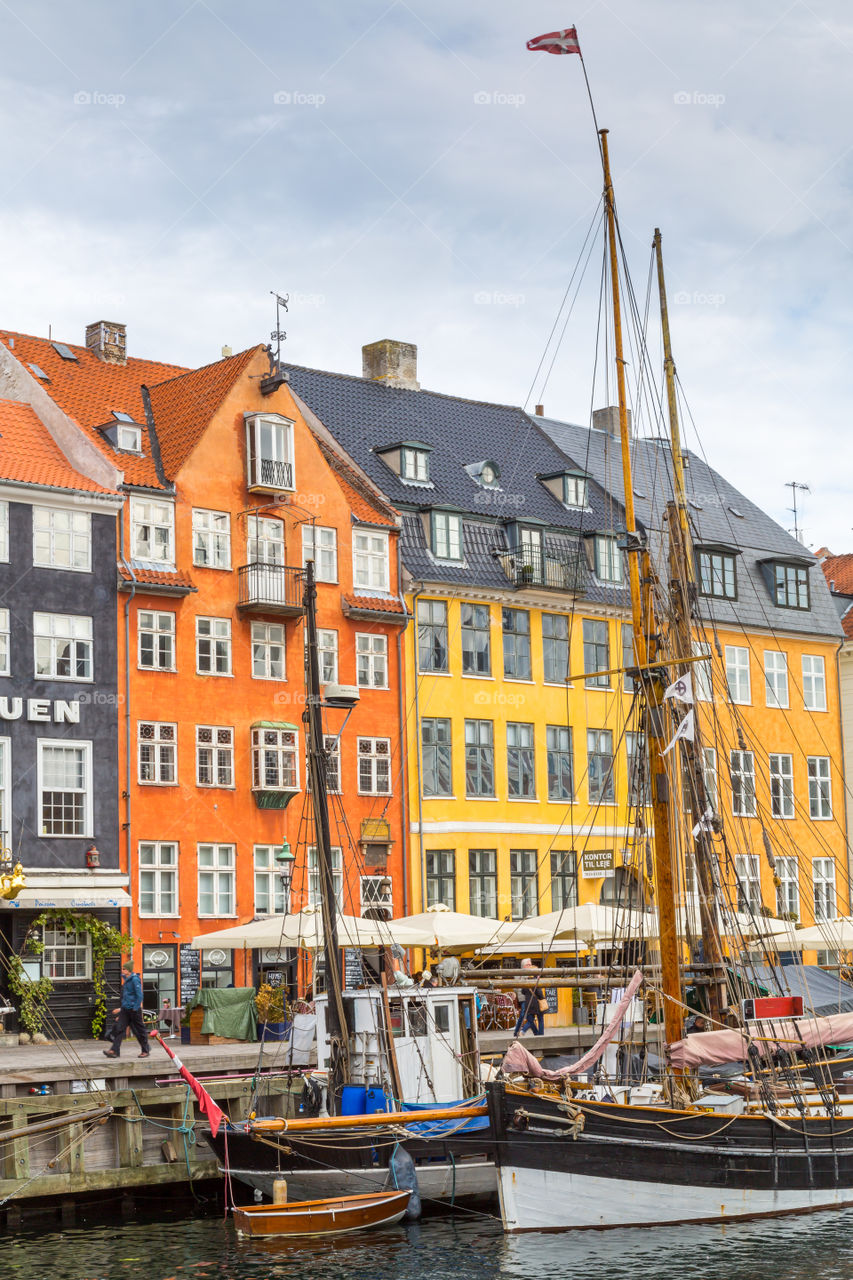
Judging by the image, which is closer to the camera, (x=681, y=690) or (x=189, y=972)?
(x=681, y=690)

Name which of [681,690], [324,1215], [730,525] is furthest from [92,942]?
[730,525]

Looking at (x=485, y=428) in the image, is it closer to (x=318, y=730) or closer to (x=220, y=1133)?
(x=318, y=730)

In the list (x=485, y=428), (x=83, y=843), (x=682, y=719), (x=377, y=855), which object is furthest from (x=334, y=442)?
(x=682, y=719)

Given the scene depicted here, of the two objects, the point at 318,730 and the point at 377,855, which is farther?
the point at 377,855

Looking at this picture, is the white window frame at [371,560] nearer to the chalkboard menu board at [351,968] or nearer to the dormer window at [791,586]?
the chalkboard menu board at [351,968]

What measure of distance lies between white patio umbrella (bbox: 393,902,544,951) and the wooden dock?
17.4 feet

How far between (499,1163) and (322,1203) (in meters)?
2.93

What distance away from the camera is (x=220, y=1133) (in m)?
30.1

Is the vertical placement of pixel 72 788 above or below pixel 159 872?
above

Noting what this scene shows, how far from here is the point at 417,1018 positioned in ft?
106

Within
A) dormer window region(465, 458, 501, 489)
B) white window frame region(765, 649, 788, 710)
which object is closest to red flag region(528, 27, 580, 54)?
dormer window region(465, 458, 501, 489)

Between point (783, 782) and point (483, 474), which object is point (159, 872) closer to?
point (483, 474)

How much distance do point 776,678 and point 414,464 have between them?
15.1 m

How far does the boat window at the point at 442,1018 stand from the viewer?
3238 centimetres
